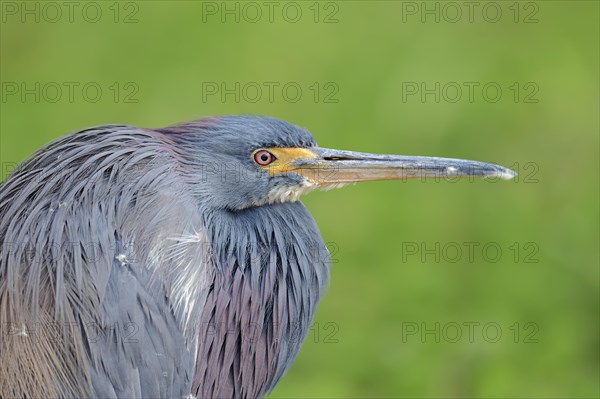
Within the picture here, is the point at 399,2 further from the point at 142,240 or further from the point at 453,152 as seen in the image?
the point at 142,240

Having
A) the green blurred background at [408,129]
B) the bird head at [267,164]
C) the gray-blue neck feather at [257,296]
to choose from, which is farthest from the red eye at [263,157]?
the green blurred background at [408,129]

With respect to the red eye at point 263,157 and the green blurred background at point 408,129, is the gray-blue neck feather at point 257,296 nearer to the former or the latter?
the red eye at point 263,157

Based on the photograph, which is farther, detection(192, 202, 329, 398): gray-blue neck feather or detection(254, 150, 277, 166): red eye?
detection(254, 150, 277, 166): red eye

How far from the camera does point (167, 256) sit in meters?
3.30

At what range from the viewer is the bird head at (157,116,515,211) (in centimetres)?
353

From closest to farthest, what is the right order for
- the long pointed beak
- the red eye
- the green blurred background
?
the red eye → the long pointed beak → the green blurred background

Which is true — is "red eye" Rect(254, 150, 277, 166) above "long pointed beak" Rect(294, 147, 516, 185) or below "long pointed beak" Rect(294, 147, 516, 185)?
above

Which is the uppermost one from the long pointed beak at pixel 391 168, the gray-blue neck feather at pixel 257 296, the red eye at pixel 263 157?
the red eye at pixel 263 157

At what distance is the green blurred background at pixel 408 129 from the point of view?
5.73 metres

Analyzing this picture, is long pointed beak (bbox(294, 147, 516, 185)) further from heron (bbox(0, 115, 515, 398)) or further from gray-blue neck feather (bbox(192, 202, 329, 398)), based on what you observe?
gray-blue neck feather (bbox(192, 202, 329, 398))

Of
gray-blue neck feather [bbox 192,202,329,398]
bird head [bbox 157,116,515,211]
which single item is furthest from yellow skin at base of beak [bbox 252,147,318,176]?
gray-blue neck feather [bbox 192,202,329,398]

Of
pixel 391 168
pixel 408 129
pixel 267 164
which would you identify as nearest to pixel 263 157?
pixel 267 164

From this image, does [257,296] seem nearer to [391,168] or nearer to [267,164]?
[267,164]

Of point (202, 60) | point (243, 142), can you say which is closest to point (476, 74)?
point (202, 60)
